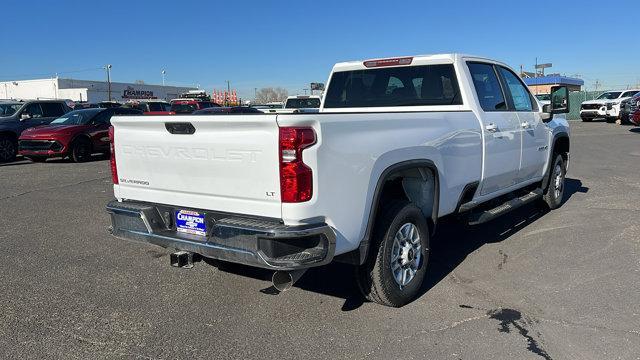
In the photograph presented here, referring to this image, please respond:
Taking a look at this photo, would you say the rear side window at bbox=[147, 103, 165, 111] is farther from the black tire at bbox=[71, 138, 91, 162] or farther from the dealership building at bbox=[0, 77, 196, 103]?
the dealership building at bbox=[0, 77, 196, 103]

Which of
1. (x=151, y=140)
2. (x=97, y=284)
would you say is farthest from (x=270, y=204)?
(x=97, y=284)

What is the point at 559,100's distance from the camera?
271 inches

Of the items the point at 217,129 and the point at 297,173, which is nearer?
the point at 297,173

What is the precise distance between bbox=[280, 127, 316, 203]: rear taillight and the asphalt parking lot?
1.07 metres

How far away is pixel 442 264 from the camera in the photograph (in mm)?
5359

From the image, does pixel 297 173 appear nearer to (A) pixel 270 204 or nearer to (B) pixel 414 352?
(A) pixel 270 204

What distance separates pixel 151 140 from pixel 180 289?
1.42 metres

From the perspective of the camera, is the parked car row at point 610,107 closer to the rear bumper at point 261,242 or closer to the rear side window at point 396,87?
the rear side window at point 396,87

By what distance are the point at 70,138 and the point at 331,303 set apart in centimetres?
1282

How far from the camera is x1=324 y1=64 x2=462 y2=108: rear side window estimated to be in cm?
546

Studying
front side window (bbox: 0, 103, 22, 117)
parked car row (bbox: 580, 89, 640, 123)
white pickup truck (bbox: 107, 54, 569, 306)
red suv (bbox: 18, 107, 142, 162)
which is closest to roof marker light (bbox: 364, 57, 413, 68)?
white pickup truck (bbox: 107, 54, 569, 306)

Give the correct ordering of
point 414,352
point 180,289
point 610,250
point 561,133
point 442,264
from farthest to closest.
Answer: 1. point 561,133
2. point 610,250
3. point 442,264
4. point 180,289
5. point 414,352

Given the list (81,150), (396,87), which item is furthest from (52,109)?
(396,87)

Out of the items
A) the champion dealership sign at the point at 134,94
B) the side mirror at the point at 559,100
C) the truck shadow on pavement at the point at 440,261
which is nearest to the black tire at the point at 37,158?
the truck shadow on pavement at the point at 440,261
